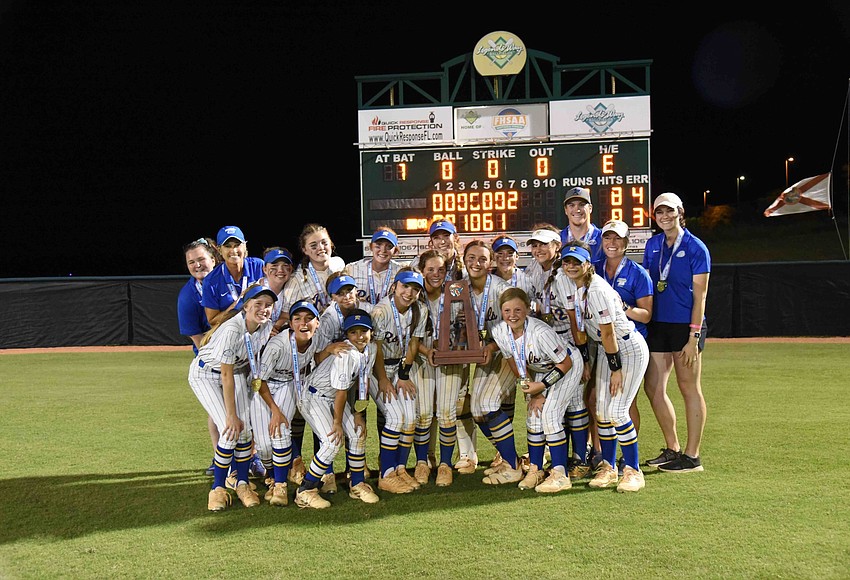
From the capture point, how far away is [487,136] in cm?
1103

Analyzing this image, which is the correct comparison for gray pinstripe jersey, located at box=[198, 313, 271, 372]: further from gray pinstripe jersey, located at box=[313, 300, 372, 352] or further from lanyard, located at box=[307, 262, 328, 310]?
lanyard, located at box=[307, 262, 328, 310]

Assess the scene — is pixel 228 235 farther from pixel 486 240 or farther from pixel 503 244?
pixel 486 240

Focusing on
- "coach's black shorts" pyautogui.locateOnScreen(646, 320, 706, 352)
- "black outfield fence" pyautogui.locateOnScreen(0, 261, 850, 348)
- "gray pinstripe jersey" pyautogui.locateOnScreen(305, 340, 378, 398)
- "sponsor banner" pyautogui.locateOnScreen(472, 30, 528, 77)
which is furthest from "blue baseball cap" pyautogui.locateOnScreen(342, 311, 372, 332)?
"black outfield fence" pyautogui.locateOnScreen(0, 261, 850, 348)

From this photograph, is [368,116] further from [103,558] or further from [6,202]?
[6,202]

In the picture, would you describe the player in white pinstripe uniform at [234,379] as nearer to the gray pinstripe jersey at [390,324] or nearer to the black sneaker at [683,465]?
the gray pinstripe jersey at [390,324]

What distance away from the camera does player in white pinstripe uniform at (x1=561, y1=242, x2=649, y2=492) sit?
3.86 m

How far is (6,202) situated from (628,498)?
37279mm

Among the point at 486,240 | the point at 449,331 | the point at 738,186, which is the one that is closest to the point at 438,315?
the point at 449,331

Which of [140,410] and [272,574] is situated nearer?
[272,574]

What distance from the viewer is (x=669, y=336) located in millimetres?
4316

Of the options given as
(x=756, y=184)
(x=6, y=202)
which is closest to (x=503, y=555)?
(x=6, y=202)

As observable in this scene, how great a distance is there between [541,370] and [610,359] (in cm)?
38

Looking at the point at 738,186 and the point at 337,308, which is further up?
the point at 738,186

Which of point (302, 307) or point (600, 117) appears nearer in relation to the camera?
point (302, 307)
